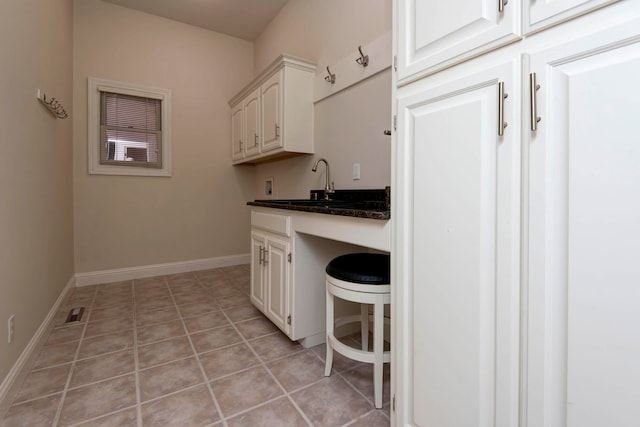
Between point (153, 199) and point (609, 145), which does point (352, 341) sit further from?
point (153, 199)

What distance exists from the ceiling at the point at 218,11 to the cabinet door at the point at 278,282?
283 cm

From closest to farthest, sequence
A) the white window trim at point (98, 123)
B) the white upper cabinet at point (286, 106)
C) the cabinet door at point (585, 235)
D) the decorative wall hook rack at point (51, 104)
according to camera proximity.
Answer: the cabinet door at point (585, 235), the decorative wall hook rack at point (51, 104), the white upper cabinet at point (286, 106), the white window trim at point (98, 123)

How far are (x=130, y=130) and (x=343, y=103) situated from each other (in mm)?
2537

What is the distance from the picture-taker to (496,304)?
31.7 inches

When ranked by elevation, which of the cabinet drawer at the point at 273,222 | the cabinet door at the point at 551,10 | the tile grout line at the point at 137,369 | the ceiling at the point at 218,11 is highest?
the ceiling at the point at 218,11

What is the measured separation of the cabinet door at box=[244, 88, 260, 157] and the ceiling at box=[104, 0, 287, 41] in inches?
39.4

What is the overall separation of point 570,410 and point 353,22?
248 cm

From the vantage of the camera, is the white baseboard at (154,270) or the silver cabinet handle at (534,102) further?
the white baseboard at (154,270)

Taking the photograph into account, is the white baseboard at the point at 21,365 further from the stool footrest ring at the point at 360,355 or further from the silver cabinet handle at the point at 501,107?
the silver cabinet handle at the point at 501,107

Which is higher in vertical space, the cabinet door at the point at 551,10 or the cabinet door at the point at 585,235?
the cabinet door at the point at 551,10

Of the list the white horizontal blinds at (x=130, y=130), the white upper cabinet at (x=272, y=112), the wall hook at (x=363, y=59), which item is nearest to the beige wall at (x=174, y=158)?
the white horizontal blinds at (x=130, y=130)

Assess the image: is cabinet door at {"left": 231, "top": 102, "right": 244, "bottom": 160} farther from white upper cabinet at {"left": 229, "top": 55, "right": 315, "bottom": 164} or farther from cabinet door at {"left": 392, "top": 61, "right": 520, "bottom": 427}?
cabinet door at {"left": 392, "top": 61, "right": 520, "bottom": 427}

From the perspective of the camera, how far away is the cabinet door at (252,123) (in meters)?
3.17

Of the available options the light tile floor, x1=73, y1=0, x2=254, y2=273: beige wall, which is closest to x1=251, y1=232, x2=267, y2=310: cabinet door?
the light tile floor
